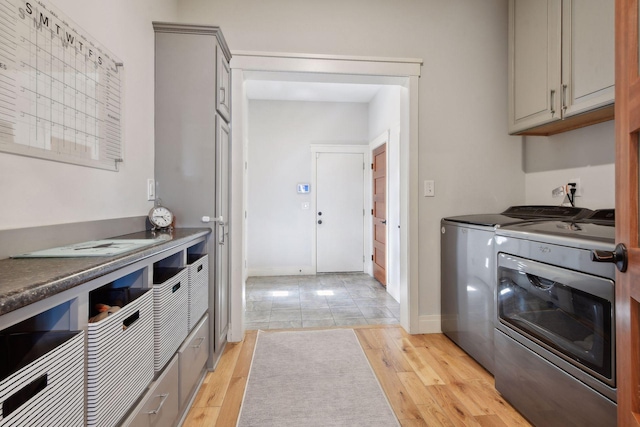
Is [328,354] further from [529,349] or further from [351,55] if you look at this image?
[351,55]

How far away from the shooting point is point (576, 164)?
6.81 feet

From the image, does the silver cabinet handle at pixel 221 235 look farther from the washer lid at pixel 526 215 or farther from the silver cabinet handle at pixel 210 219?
the washer lid at pixel 526 215

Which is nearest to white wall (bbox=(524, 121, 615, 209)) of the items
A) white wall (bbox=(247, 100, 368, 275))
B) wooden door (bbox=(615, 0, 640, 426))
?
wooden door (bbox=(615, 0, 640, 426))

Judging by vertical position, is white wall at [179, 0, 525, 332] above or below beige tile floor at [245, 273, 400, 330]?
above

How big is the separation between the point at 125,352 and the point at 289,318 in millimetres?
2079

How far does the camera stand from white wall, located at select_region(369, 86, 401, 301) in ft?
11.5

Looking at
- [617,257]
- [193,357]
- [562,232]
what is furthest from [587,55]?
[193,357]

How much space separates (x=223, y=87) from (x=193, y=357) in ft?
5.50

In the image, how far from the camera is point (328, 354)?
217 centimetres

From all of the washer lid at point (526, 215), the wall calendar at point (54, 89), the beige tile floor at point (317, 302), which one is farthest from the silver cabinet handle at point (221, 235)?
the washer lid at point (526, 215)

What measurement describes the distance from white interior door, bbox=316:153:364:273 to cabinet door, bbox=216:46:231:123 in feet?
8.37

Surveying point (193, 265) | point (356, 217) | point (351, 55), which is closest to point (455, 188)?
point (351, 55)

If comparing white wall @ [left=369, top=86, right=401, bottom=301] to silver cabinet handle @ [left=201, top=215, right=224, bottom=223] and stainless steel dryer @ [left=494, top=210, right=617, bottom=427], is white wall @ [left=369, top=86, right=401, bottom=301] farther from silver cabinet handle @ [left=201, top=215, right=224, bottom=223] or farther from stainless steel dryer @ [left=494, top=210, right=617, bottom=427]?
silver cabinet handle @ [left=201, top=215, right=224, bottom=223]

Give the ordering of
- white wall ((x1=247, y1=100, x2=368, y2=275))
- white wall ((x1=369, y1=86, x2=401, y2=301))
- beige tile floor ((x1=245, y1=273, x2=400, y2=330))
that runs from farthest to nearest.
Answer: white wall ((x1=247, y1=100, x2=368, y2=275)), white wall ((x1=369, y1=86, x2=401, y2=301)), beige tile floor ((x1=245, y1=273, x2=400, y2=330))
